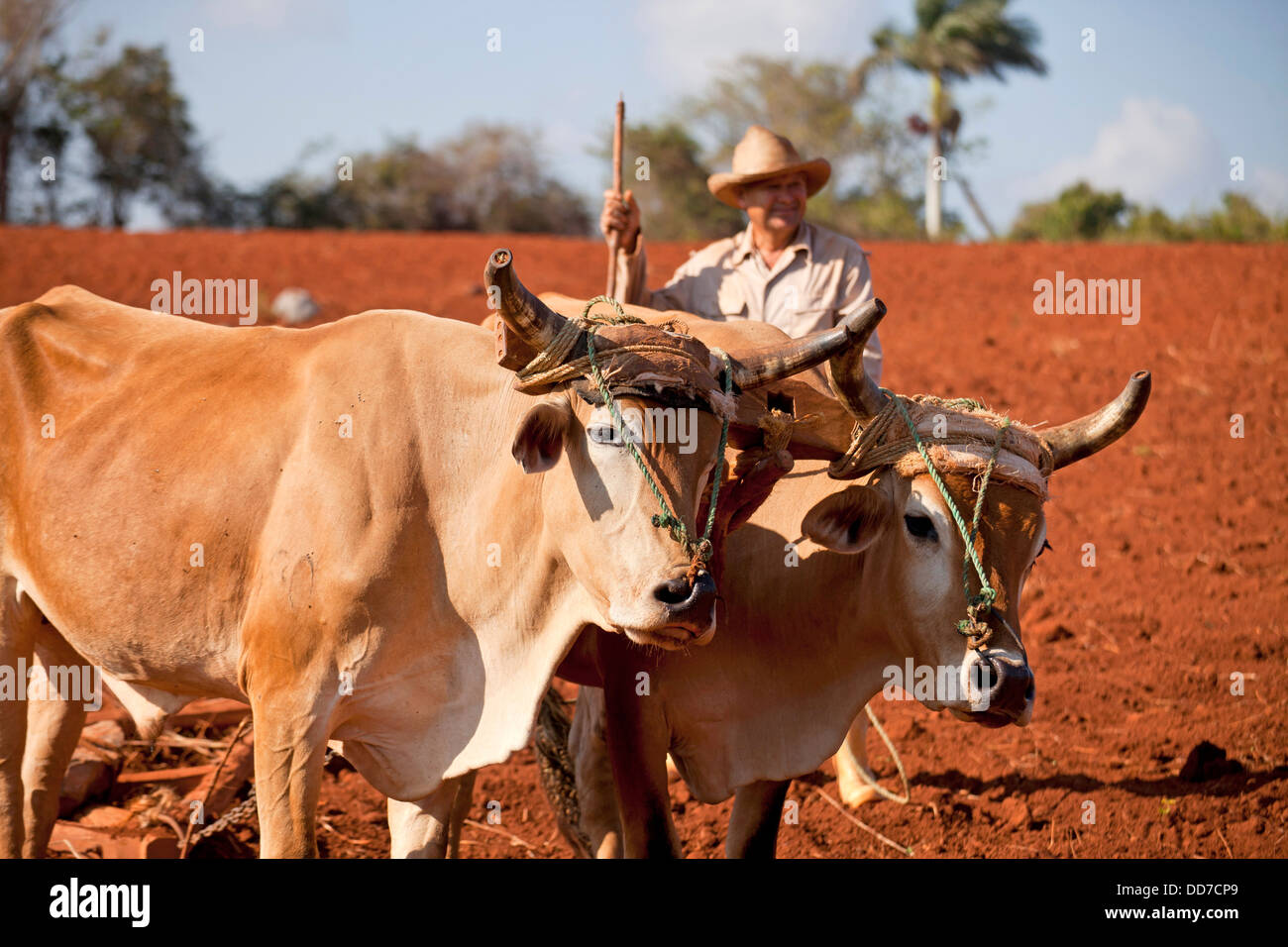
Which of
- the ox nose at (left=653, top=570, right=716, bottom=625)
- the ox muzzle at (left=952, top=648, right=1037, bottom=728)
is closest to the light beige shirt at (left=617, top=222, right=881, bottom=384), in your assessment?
the ox muzzle at (left=952, top=648, right=1037, bottom=728)

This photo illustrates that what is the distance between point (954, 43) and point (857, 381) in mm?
34715

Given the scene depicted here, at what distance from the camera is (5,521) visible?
4.30 metres

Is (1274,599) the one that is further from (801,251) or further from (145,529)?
(145,529)

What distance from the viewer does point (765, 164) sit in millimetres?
5789

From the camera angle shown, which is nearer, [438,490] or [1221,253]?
[438,490]

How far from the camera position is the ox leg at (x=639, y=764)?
13.9ft

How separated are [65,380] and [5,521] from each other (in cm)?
52

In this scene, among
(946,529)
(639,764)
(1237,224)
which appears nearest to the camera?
(946,529)

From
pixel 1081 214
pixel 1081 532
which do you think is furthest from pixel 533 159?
pixel 1081 532

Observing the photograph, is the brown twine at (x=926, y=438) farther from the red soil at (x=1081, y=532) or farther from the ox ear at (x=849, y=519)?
the red soil at (x=1081, y=532)

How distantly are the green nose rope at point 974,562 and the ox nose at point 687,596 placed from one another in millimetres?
953

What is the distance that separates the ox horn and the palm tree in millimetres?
33197

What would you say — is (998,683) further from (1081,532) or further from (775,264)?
(1081,532)

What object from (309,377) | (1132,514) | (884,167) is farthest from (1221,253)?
(884,167)
